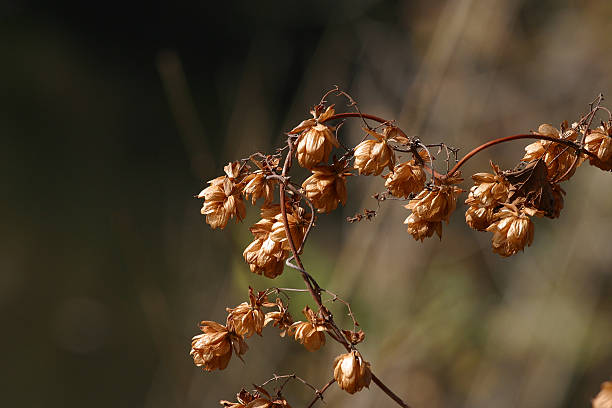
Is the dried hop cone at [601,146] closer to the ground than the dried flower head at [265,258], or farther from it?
farther from it

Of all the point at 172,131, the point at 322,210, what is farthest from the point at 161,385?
the point at 322,210

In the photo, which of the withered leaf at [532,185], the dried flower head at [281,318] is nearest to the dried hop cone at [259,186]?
the dried flower head at [281,318]

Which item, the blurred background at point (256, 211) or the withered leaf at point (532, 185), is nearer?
the withered leaf at point (532, 185)

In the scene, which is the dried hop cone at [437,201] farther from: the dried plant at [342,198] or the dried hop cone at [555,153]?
the dried hop cone at [555,153]

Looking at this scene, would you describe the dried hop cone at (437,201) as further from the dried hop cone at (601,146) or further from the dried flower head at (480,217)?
the dried hop cone at (601,146)

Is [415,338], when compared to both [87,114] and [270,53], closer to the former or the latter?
[270,53]

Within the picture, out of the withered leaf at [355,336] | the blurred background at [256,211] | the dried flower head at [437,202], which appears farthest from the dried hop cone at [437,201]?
the blurred background at [256,211]

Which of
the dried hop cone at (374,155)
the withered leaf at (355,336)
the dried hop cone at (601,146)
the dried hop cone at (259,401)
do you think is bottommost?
the dried hop cone at (259,401)
